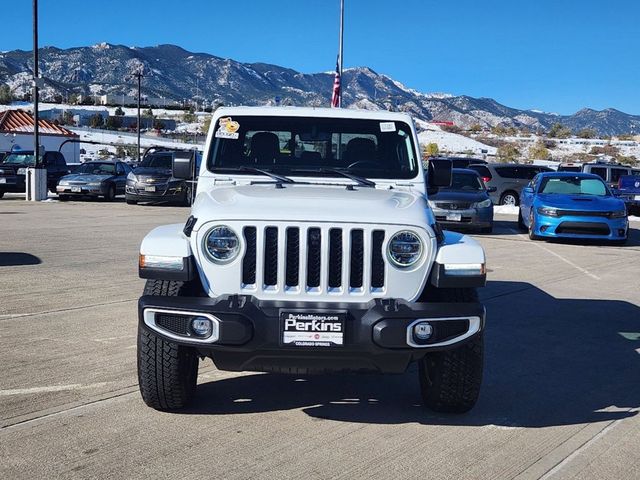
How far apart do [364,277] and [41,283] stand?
19.7ft

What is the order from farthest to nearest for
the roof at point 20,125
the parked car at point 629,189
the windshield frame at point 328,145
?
1. the roof at point 20,125
2. the parked car at point 629,189
3. the windshield frame at point 328,145

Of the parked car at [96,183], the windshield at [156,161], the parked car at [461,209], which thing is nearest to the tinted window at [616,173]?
the parked car at [461,209]

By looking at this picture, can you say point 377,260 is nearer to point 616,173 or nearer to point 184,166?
point 184,166

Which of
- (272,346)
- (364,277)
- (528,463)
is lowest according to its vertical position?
(528,463)

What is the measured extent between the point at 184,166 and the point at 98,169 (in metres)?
21.5

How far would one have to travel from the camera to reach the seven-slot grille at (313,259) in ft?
14.7

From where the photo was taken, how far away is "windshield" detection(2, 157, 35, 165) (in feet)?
88.7

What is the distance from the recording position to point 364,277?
14.8ft

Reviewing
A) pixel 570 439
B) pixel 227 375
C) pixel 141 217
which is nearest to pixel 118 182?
pixel 141 217

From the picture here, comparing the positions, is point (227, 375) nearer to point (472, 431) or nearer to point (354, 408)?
point (354, 408)

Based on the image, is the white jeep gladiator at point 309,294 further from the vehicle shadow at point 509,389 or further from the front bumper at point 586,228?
the front bumper at point 586,228

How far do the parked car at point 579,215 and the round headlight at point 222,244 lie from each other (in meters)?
12.3

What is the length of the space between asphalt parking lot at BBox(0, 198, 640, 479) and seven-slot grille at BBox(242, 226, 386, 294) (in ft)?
2.96

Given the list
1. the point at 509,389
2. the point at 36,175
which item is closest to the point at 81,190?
the point at 36,175
